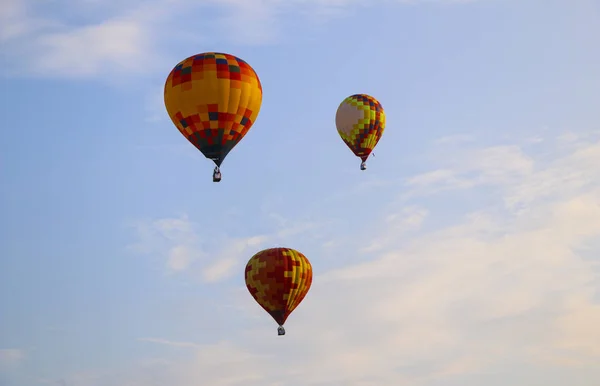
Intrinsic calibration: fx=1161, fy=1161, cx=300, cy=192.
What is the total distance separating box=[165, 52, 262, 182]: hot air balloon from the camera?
192ft

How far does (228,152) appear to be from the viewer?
60.0 metres

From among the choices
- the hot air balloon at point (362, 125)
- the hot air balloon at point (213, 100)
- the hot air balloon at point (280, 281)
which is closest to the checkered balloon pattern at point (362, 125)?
the hot air balloon at point (362, 125)

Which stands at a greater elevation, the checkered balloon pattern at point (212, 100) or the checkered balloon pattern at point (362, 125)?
the checkered balloon pattern at point (362, 125)

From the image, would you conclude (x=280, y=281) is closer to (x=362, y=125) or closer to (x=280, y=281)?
(x=280, y=281)

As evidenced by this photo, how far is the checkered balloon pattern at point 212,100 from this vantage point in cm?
5847

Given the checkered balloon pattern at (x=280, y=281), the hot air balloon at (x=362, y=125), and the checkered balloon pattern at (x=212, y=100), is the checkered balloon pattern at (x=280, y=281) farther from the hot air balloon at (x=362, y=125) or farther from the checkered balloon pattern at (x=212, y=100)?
the hot air balloon at (x=362, y=125)

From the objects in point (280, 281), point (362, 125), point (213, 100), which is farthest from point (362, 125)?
point (213, 100)

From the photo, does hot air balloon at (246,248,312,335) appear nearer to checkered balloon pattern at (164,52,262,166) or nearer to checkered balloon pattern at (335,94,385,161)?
checkered balloon pattern at (164,52,262,166)

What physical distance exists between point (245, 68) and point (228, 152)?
441 cm

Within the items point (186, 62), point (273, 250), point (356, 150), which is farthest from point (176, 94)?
point (356, 150)

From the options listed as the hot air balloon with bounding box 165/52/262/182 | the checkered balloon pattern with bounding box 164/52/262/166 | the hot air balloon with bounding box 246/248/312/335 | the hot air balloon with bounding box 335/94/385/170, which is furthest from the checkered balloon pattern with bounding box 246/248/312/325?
the hot air balloon with bounding box 335/94/385/170

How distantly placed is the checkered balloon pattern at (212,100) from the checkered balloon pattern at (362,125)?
19470 mm

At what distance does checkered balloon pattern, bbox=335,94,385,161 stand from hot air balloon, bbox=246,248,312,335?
1328cm

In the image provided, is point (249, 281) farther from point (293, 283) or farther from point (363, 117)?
point (363, 117)
